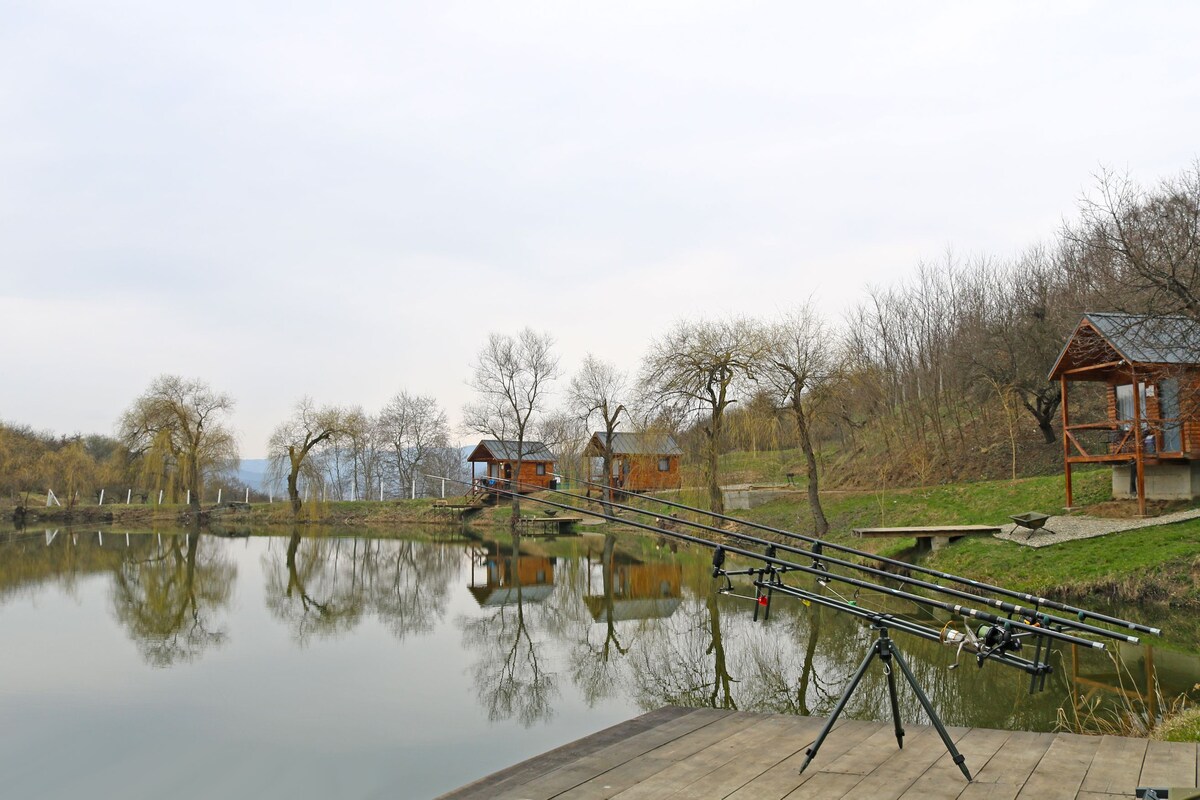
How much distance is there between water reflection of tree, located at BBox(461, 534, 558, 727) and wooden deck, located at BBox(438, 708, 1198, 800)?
3.87 m

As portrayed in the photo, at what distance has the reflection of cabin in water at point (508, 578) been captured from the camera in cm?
2008

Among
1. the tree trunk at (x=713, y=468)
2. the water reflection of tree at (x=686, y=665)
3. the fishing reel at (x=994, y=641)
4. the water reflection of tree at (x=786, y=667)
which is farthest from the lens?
the tree trunk at (x=713, y=468)

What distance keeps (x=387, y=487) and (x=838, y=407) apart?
50.3 metres

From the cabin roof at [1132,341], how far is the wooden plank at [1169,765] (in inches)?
434

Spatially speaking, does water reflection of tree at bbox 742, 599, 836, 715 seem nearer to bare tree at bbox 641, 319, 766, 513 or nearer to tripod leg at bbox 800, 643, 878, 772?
tripod leg at bbox 800, 643, 878, 772

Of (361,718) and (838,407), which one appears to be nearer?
(361,718)

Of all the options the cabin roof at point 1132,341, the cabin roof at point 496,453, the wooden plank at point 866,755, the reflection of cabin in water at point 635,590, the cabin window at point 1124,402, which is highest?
the cabin roof at point 1132,341

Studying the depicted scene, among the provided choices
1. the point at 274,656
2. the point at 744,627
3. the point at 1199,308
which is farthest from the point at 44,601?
Result: the point at 1199,308

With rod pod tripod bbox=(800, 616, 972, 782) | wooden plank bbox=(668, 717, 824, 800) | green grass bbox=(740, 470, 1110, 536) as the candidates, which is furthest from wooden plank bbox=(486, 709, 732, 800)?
green grass bbox=(740, 470, 1110, 536)

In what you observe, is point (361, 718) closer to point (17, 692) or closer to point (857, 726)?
point (17, 692)

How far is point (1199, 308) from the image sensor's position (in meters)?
14.1

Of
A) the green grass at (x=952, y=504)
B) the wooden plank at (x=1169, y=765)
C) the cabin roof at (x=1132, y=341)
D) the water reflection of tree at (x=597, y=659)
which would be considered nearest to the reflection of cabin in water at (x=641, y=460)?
the green grass at (x=952, y=504)

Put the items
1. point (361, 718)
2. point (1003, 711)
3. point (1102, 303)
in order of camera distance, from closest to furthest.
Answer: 1. point (1003, 711)
2. point (361, 718)
3. point (1102, 303)

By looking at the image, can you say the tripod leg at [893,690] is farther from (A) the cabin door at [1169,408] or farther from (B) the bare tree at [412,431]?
(B) the bare tree at [412,431]
